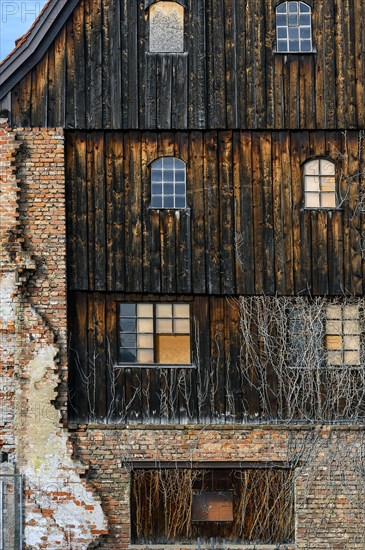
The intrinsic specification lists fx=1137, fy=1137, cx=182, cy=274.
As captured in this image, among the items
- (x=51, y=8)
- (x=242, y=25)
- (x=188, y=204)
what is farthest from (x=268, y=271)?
(x=51, y=8)

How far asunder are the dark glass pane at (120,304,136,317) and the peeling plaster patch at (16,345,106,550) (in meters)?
1.52

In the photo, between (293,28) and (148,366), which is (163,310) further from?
(293,28)

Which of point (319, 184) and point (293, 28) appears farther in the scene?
point (293, 28)

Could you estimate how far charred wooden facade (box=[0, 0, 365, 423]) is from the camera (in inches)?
862

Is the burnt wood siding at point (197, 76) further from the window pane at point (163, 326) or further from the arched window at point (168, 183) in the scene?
the window pane at point (163, 326)

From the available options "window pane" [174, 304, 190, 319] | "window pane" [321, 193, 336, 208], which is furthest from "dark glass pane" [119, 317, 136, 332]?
"window pane" [321, 193, 336, 208]

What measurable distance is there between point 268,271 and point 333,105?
3.55m

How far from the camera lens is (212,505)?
21.8 meters

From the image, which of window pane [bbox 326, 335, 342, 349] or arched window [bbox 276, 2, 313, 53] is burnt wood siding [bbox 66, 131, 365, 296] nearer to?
window pane [bbox 326, 335, 342, 349]

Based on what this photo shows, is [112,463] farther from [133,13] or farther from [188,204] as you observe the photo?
[133,13]

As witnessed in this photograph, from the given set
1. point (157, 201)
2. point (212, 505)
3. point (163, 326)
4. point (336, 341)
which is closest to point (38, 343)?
point (163, 326)

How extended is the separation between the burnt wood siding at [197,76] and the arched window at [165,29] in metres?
0.13

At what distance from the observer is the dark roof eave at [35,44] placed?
72.1 ft

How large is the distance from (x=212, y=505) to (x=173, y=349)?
308 cm
